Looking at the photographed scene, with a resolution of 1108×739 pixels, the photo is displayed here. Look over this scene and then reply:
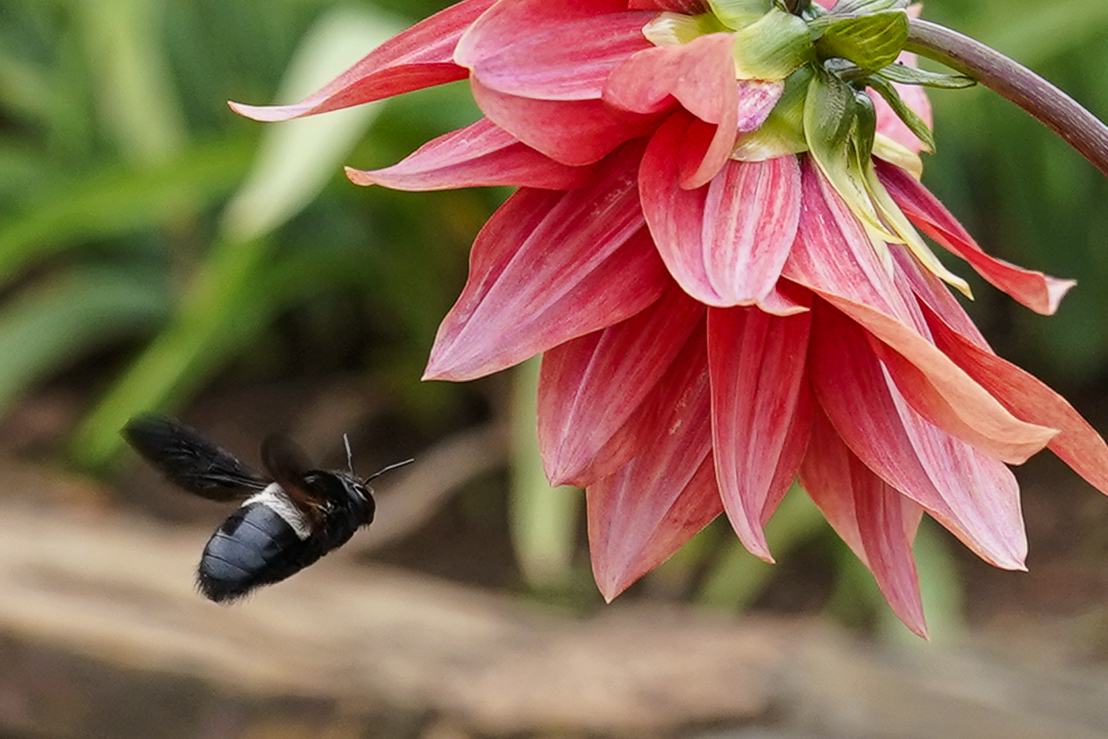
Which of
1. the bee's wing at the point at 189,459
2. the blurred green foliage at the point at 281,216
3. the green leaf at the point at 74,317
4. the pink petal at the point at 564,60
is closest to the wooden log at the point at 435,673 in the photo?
the blurred green foliage at the point at 281,216

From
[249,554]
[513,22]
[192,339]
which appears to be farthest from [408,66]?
[192,339]

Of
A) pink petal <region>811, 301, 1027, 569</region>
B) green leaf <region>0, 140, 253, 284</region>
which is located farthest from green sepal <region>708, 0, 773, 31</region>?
green leaf <region>0, 140, 253, 284</region>

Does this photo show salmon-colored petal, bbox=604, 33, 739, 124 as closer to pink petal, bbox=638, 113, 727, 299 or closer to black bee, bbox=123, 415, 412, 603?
pink petal, bbox=638, 113, 727, 299

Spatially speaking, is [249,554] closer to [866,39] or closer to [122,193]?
[866,39]

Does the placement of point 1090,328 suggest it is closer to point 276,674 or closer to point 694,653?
point 694,653

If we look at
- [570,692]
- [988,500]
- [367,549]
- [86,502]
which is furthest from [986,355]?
[86,502]
